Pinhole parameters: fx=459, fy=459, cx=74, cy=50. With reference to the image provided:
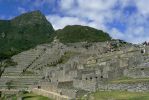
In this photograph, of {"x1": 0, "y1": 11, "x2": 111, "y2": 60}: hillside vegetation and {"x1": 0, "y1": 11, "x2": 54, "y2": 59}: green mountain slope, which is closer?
{"x1": 0, "y1": 11, "x2": 111, "y2": 60}: hillside vegetation

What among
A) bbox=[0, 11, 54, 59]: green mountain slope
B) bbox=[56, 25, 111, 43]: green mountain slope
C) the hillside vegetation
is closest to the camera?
bbox=[56, 25, 111, 43]: green mountain slope

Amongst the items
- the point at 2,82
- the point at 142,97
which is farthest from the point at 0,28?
the point at 142,97

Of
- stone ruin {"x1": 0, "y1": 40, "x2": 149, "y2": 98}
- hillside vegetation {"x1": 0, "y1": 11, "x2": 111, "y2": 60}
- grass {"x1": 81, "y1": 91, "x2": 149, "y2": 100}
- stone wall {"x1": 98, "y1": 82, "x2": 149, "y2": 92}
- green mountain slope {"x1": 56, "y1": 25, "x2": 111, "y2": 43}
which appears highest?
hillside vegetation {"x1": 0, "y1": 11, "x2": 111, "y2": 60}

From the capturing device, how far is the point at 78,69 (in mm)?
42062

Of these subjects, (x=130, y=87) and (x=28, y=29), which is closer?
(x=130, y=87)

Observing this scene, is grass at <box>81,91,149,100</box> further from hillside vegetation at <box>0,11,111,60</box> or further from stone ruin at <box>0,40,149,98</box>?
hillside vegetation at <box>0,11,111,60</box>

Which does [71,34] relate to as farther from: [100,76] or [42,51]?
[100,76]

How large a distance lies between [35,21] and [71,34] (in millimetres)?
48356

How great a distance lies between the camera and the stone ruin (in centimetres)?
3209

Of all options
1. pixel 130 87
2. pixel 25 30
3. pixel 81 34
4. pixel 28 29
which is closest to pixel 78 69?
pixel 130 87

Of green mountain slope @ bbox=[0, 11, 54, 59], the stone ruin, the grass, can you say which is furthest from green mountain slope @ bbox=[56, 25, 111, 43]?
the grass

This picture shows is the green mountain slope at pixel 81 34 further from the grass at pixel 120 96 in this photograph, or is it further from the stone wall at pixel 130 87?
the grass at pixel 120 96

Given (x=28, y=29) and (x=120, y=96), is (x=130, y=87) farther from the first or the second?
(x=28, y=29)

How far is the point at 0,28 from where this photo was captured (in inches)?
6644
